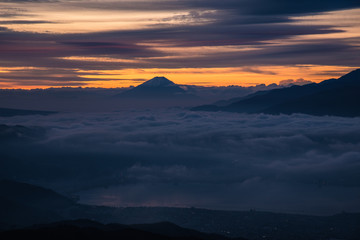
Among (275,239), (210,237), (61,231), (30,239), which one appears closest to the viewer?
(30,239)

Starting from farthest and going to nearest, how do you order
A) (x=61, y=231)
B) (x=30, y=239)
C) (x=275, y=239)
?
(x=275, y=239) → (x=61, y=231) → (x=30, y=239)

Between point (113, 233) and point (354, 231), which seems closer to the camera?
point (113, 233)

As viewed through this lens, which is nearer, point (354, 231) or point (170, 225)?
point (170, 225)

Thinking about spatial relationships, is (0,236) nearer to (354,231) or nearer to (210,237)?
(210,237)

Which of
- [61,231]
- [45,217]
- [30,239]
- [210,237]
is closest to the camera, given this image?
[30,239]

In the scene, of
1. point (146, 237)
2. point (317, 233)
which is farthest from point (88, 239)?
point (317, 233)

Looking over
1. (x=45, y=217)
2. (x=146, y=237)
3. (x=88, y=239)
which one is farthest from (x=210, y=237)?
(x=45, y=217)

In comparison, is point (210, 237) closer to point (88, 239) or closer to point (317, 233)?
point (88, 239)

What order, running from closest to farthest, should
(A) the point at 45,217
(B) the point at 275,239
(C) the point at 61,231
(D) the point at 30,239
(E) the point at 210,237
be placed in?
(D) the point at 30,239
(C) the point at 61,231
(E) the point at 210,237
(B) the point at 275,239
(A) the point at 45,217
